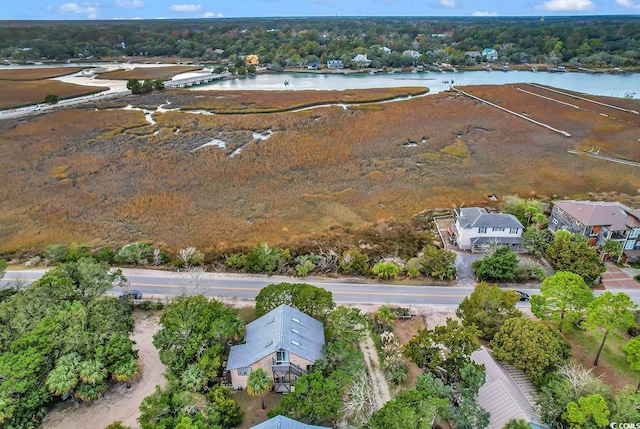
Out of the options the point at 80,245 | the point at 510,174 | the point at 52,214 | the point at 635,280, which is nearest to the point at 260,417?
the point at 80,245

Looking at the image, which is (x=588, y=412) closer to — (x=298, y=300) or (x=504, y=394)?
(x=504, y=394)

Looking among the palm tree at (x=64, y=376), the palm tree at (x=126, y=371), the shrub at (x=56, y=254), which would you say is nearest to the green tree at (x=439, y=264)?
the palm tree at (x=126, y=371)

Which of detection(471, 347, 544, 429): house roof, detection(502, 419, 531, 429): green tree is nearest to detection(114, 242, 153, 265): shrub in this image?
detection(471, 347, 544, 429): house roof

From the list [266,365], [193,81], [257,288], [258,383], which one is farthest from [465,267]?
[193,81]

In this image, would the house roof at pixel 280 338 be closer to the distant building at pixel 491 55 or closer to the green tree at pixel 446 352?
the green tree at pixel 446 352

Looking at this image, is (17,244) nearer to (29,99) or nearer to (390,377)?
(390,377)
